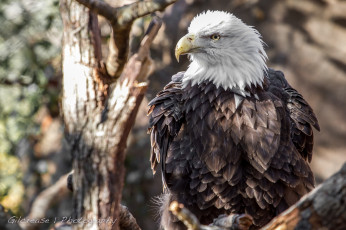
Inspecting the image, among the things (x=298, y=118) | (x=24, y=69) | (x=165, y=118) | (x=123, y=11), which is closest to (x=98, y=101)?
(x=165, y=118)

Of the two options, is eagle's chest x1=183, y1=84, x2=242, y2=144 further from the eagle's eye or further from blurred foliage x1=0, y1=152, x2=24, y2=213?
blurred foliage x1=0, y1=152, x2=24, y2=213

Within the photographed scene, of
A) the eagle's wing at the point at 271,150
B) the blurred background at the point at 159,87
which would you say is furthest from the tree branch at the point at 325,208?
the blurred background at the point at 159,87

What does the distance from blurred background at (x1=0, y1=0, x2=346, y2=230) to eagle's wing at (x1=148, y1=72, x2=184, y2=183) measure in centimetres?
298

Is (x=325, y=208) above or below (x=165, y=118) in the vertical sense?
above

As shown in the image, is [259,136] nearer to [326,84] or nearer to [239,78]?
[239,78]

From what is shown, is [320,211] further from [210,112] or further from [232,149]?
[210,112]

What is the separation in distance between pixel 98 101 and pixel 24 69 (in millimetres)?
2790

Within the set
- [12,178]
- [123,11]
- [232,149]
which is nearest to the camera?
[123,11]

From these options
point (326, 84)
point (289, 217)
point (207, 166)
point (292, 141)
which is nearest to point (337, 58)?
point (326, 84)

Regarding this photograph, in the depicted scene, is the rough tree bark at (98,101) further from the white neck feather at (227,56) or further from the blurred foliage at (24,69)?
the blurred foliage at (24,69)

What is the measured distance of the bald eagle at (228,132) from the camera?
11.8 ft

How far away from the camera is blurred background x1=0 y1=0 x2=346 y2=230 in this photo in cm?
676

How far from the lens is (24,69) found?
6.36 metres

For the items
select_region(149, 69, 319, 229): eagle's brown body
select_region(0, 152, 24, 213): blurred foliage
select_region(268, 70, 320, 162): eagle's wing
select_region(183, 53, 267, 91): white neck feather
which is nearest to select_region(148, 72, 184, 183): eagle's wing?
select_region(149, 69, 319, 229): eagle's brown body
